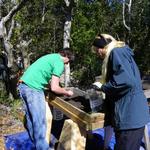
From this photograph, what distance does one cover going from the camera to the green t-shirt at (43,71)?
4.72 metres

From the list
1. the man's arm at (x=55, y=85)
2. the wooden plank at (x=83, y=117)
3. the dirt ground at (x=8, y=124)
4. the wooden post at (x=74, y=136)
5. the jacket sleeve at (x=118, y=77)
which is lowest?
the dirt ground at (x=8, y=124)

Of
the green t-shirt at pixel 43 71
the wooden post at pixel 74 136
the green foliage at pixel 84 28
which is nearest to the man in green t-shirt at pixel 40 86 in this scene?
the green t-shirt at pixel 43 71

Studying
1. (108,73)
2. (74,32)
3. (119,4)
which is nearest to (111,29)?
(119,4)

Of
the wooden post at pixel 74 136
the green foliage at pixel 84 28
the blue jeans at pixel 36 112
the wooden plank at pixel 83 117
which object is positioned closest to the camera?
the wooden plank at pixel 83 117

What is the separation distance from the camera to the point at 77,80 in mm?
17047

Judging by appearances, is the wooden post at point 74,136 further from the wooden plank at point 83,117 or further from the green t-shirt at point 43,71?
the green t-shirt at point 43,71

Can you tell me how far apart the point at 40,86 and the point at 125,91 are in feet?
5.14

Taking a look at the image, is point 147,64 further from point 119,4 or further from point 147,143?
point 147,143

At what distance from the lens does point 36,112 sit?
4.83 meters

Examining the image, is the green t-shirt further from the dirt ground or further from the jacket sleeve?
the dirt ground

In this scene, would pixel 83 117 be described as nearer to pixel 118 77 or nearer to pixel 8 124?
pixel 118 77

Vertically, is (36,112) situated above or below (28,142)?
above

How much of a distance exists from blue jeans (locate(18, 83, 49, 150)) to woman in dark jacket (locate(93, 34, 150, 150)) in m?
1.32

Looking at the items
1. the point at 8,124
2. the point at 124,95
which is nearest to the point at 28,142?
the point at 8,124
